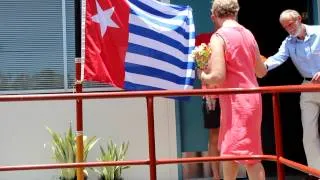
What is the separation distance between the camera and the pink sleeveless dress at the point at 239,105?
3.98m

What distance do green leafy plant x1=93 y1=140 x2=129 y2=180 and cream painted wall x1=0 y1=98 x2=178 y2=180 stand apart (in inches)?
5.2

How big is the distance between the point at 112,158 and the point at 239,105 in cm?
271

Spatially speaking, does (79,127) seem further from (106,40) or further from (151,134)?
(151,134)

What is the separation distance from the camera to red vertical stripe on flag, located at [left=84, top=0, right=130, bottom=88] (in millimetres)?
4941

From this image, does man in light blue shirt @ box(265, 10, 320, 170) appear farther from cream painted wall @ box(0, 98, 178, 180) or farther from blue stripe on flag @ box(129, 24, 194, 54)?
cream painted wall @ box(0, 98, 178, 180)

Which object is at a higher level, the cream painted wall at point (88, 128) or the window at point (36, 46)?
the window at point (36, 46)

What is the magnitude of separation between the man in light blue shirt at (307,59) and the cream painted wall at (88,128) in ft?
5.16

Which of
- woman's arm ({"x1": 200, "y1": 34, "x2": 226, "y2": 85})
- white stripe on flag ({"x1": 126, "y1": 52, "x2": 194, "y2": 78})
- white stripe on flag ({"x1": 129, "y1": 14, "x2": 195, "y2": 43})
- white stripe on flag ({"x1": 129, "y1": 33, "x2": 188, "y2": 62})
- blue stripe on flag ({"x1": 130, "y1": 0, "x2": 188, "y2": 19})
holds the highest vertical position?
blue stripe on flag ({"x1": 130, "y1": 0, "x2": 188, "y2": 19})

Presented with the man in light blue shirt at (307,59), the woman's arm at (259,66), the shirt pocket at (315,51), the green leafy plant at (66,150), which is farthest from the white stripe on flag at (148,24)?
the green leafy plant at (66,150)

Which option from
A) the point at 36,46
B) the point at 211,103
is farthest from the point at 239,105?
the point at 36,46

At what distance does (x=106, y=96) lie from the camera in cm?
357

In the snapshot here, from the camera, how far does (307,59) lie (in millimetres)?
5711

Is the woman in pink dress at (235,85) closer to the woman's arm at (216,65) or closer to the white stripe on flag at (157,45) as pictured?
the woman's arm at (216,65)

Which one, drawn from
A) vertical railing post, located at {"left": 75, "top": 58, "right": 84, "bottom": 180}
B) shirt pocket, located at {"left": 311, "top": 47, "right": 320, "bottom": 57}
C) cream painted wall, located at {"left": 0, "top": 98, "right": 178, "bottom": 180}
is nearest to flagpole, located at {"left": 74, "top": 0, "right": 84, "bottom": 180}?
vertical railing post, located at {"left": 75, "top": 58, "right": 84, "bottom": 180}
